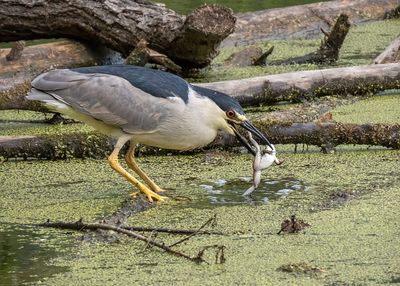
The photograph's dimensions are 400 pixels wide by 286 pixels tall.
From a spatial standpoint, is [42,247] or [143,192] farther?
[143,192]

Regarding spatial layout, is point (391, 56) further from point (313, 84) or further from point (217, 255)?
point (217, 255)

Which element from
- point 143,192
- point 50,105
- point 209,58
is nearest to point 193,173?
point 143,192

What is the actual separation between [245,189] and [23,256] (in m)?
1.86

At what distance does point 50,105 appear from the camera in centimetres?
688

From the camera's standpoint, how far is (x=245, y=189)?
6.87 meters

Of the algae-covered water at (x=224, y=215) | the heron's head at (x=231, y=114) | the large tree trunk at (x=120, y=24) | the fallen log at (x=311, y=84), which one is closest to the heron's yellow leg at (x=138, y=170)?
the algae-covered water at (x=224, y=215)

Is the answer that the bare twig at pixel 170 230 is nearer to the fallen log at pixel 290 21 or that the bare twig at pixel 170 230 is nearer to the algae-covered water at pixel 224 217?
the algae-covered water at pixel 224 217

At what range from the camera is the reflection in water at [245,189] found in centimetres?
→ 658

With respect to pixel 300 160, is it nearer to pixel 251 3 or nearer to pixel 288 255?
pixel 288 255

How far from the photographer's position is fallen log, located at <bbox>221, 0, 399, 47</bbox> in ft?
41.3

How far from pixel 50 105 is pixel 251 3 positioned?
8.39 m

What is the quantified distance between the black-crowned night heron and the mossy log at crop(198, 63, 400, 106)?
2.14 meters

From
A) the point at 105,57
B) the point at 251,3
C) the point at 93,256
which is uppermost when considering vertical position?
the point at 251,3

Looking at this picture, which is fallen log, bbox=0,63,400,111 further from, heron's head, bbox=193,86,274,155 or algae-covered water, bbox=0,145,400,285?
heron's head, bbox=193,86,274,155
